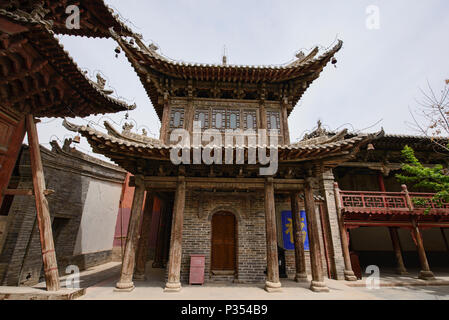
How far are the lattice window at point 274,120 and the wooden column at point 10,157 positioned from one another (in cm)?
786

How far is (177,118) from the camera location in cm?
848

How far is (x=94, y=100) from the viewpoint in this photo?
22.7 ft

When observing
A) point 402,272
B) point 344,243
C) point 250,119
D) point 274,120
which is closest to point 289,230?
point 344,243

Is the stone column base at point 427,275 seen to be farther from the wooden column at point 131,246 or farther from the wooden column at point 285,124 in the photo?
the wooden column at point 131,246

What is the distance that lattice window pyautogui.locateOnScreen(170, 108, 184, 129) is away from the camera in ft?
27.5

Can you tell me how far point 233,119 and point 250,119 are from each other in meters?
0.71

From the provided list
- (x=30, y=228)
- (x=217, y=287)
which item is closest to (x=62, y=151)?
(x=30, y=228)

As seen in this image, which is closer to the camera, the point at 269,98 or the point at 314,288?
the point at 314,288

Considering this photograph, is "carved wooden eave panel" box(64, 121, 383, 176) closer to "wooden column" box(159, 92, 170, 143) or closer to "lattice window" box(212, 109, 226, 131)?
"wooden column" box(159, 92, 170, 143)

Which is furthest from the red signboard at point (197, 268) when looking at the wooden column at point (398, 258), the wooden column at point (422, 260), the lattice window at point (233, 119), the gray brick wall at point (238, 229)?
the wooden column at point (422, 260)

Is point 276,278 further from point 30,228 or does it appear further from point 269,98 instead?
point 30,228

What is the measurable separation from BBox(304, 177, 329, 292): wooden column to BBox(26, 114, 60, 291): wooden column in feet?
22.4

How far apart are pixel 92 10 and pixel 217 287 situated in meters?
9.93

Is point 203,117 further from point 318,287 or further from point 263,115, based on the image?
point 318,287
